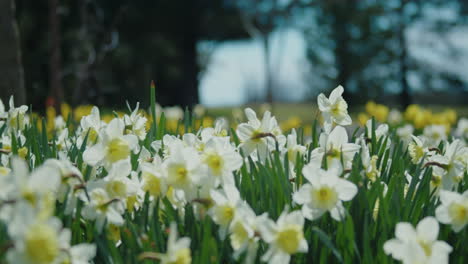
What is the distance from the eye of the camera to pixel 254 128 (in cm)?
156

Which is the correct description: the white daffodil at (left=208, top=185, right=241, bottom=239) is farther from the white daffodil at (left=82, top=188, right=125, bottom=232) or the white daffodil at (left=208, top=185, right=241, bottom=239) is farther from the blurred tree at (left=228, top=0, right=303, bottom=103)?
the blurred tree at (left=228, top=0, right=303, bottom=103)

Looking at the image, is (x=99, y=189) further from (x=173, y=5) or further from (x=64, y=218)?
(x=173, y=5)

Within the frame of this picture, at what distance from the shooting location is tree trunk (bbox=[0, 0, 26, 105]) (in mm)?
3584

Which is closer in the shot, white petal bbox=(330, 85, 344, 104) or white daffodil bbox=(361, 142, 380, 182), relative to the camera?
white daffodil bbox=(361, 142, 380, 182)

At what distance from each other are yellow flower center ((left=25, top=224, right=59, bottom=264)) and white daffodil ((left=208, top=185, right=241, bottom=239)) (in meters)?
0.42

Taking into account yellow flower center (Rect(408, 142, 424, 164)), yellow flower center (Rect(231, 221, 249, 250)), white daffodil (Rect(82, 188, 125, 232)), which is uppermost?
white daffodil (Rect(82, 188, 125, 232))

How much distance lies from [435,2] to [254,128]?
20849 millimetres

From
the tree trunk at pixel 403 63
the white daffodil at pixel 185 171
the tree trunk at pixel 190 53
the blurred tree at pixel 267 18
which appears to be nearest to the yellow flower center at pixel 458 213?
the white daffodil at pixel 185 171

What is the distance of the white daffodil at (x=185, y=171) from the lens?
4.29 feet

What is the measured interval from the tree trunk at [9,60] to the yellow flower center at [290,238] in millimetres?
3013

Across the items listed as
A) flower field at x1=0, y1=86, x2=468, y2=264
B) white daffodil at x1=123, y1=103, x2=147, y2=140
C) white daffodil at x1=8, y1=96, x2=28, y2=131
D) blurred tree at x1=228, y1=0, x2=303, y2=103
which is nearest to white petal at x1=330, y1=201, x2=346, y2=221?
flower field at x1=0, y1=86, x2=468, y2=264

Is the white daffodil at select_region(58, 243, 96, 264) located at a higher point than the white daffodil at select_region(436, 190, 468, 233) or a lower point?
higher

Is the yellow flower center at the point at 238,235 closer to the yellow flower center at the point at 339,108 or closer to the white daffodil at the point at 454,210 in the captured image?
the white daffodil at the point at 454,210

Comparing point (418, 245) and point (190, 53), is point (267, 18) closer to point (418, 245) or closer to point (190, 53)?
point (190, 53)
